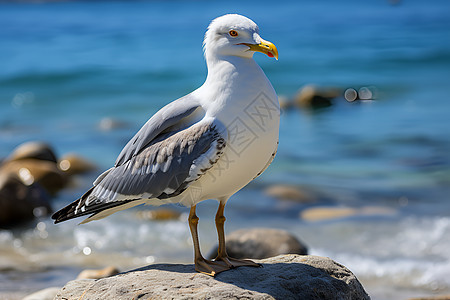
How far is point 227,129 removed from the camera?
3.80m

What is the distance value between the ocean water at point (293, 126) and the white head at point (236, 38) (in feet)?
12.3

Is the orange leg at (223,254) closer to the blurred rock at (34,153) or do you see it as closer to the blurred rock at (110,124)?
the blurred rock at (34,153)

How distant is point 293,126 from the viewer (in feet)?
49.7

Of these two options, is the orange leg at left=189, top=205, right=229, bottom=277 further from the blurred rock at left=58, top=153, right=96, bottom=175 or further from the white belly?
the blurred rock at left=58, top=153, right=96, bottom=175

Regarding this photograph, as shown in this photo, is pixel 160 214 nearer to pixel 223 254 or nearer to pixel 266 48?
pixel 223 254

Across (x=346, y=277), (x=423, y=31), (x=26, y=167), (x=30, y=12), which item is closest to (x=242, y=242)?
(x=346, y=277)

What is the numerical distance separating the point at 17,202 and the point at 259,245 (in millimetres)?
4255

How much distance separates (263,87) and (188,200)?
2.95 ft

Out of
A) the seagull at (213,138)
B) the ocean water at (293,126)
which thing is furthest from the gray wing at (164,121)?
the ocean water at (293,126)

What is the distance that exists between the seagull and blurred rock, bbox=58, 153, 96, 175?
7.76 metres

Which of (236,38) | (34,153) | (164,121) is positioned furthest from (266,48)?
(34,153)

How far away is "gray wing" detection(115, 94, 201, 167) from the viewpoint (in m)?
4.01

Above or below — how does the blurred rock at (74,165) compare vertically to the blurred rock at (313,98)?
below

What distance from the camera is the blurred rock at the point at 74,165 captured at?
11.8 metres
